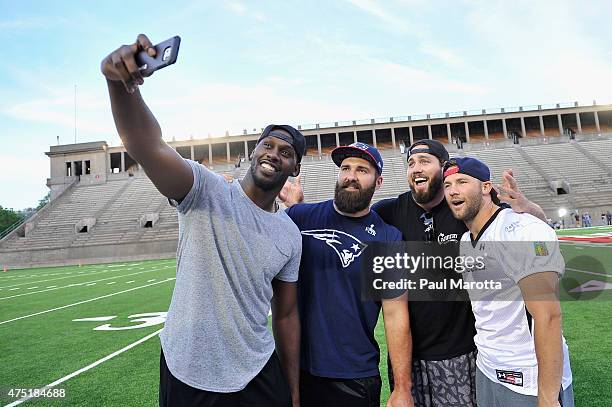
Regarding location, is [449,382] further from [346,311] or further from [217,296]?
[217,296]

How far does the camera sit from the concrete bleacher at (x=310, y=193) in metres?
30.5

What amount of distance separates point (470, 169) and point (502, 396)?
1.30 metres

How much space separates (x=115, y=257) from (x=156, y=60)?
30.9 meters

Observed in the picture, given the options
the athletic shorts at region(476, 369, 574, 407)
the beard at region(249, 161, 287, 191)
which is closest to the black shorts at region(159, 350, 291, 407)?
the beard at region(249, 161, 287, 191)

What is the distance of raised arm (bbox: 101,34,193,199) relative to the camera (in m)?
1.37

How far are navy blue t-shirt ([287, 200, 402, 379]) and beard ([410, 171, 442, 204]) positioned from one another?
0.34 metres

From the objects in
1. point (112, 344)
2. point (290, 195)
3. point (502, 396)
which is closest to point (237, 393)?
point (502, 396)

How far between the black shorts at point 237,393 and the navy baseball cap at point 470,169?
1542 millimetres

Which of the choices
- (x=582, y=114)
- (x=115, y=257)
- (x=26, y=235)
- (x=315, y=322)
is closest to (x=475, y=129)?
(x=582, y=114)

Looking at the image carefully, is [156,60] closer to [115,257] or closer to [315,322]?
[315,322]

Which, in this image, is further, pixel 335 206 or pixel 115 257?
pixel 115 257

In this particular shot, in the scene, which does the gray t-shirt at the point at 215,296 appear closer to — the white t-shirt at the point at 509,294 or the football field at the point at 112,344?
the white t-shirt at the point at 509,294

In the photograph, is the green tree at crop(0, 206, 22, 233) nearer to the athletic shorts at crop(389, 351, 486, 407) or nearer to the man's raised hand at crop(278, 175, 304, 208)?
the man's raised hand at crop(278, 175, 304, 208)

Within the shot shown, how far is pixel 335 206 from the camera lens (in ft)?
8.70
